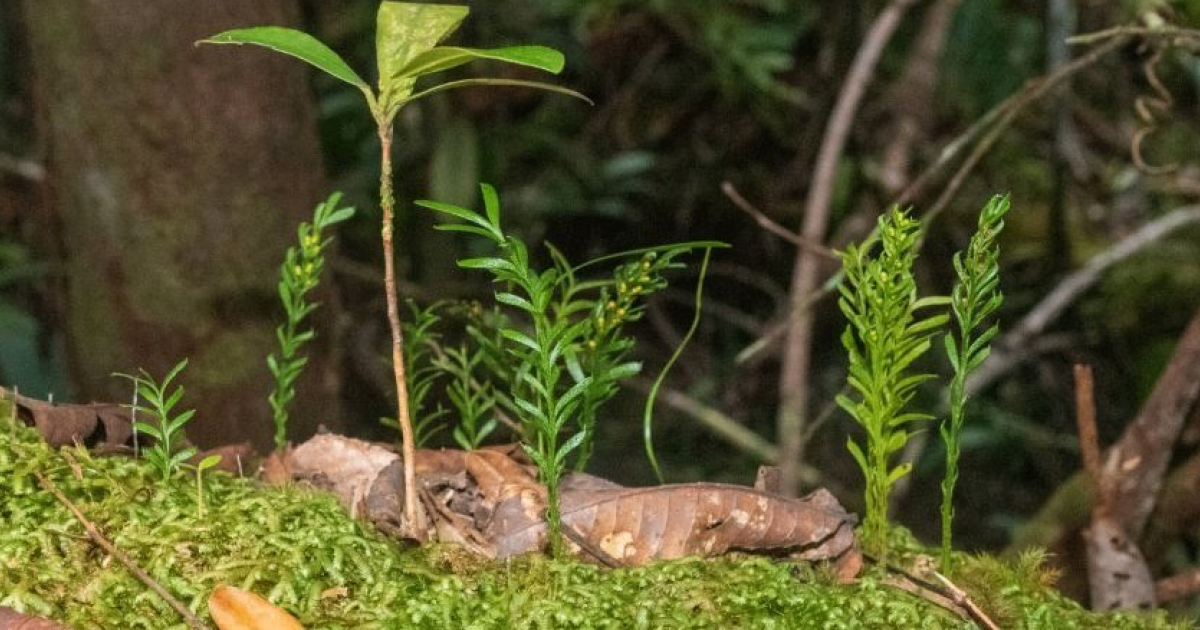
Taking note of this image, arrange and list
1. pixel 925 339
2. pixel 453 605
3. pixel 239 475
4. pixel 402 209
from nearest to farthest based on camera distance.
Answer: pixel 453 605
pixel 925 339
pixel 239 475
pixel 402 209

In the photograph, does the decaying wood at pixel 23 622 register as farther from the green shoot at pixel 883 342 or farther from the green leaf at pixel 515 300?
the green shoot at pixel 883 342

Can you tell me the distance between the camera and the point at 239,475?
1314 millimetres

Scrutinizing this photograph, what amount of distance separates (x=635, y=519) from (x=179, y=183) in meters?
1.61

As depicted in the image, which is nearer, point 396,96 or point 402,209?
point 396,96

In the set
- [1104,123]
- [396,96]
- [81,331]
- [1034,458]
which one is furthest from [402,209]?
[396,96]

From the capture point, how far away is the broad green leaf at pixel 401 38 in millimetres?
1108

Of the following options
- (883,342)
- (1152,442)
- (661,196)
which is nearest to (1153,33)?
(1152,442)

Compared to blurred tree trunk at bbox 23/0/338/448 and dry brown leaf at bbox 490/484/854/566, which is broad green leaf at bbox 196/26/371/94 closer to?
dry brown leaf at bbox 490/484/854/566

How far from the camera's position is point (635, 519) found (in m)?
1.21

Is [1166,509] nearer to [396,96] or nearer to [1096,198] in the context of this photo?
[396,96]

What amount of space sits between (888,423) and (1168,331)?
10.8 feet

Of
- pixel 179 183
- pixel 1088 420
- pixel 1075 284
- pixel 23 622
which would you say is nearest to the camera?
pixel 23 622

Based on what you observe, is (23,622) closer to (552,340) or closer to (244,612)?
(244,612)

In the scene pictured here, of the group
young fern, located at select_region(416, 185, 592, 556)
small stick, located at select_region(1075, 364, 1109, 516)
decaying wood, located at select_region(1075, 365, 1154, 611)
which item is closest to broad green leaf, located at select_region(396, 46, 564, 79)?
young fern, located at select_region(416, 185, 592, 556)
